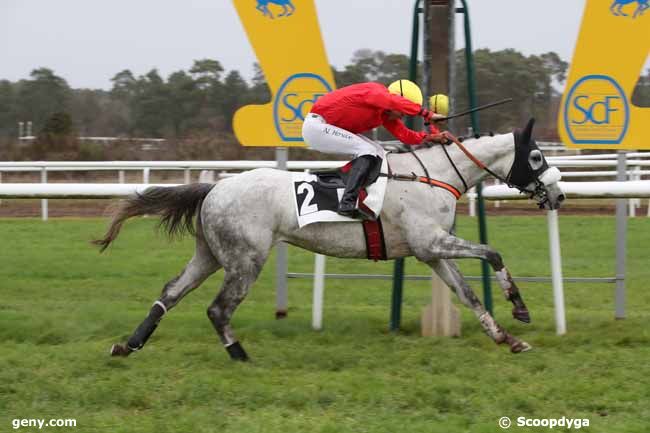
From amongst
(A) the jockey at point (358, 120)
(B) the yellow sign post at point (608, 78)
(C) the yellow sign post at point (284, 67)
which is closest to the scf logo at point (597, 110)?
(B) the yellow sign post at point (608, 78)

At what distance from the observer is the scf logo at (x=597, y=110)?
6.10 metres

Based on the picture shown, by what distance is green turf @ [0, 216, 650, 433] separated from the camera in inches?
162

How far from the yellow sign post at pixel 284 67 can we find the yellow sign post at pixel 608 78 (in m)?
1.71

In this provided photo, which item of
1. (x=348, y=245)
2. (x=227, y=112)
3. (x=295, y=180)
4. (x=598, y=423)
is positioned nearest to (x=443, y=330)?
(x=348, y=245)

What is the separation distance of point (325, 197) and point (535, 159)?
1.30 metres

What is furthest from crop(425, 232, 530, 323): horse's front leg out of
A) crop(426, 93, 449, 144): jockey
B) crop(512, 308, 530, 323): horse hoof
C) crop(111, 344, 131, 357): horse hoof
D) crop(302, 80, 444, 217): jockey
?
crop(111, 344, 131, 357): horse hoof

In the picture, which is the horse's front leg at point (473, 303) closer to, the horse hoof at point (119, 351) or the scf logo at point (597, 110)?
the scf logo at point (597, 110)

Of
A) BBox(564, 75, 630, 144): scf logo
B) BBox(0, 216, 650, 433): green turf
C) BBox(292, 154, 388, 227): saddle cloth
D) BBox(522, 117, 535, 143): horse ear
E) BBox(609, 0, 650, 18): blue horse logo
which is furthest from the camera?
BBox(564, 75, 630, 144): scf logo

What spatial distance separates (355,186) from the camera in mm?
5203

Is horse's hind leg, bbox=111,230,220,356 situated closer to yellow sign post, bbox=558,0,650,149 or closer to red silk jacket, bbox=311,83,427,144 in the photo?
red silk jacket, bbox=311,83,427,144

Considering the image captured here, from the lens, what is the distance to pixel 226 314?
534 cm

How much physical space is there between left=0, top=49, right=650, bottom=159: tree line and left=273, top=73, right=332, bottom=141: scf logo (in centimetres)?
1020

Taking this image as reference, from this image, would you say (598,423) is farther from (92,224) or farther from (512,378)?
(92,224)

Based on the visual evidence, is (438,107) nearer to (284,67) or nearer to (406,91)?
(406,91)
